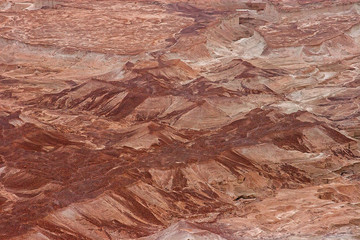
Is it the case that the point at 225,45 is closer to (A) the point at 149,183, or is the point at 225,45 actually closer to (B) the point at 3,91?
(B) the point at 3,91

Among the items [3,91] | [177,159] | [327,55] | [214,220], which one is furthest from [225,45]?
[214,220]

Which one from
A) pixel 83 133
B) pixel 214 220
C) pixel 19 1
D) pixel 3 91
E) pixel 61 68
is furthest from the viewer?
pixel 19 1

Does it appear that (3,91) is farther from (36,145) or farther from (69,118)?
(36,145)

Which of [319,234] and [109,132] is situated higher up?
[319,234]

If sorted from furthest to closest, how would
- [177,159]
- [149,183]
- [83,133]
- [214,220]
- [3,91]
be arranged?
1. [3,91]
2. [83,133]
3. [177,159]
4. [149,183]
5. [214,220]

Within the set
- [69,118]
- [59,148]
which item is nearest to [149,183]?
[59,148]

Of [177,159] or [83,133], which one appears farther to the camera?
[83,133]
